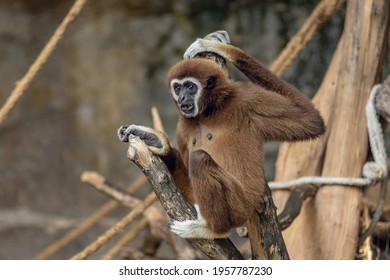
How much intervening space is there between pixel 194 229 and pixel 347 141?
1.52 meters

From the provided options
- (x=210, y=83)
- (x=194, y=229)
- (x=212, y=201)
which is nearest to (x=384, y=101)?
(x=210, y=83)

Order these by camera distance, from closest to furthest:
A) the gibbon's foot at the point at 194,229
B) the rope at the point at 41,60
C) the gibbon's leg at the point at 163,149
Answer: the gibbon's foot at the point at 194,229 < the gibbon's leg at the point at 163,149 < the rope at the point at 41,60

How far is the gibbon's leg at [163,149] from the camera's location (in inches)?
131

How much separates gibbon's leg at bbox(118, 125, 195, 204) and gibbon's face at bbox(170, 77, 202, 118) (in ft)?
0.66

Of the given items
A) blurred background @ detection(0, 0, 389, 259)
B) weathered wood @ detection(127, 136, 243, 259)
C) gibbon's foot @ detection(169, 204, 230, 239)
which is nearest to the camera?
weathered wood @ detection(127, 136, 243, 259)

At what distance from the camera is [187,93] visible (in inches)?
133

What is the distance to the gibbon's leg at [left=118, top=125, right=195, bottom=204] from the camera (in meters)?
3.33

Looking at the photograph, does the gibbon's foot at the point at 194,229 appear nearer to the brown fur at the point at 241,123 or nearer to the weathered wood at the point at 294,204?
the brown fur at the point at 241,123

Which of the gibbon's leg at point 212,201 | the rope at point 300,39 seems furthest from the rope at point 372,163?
the gibbon's leg at point 212,201

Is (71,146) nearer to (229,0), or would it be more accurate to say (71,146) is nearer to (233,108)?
(229,0)

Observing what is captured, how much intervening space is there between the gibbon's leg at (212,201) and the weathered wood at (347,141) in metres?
1.14

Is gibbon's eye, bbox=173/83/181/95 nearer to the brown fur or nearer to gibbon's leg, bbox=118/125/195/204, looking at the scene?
the brown fur

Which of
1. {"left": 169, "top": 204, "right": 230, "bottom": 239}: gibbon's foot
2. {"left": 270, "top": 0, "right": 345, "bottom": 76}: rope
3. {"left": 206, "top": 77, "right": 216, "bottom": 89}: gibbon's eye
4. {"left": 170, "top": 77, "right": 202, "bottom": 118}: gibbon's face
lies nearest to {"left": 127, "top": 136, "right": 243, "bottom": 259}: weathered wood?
{"left": 169, "top": 204, "right": 230, "bottom": 239}: gibbon's foot

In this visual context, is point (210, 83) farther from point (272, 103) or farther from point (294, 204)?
point (294, 204)
